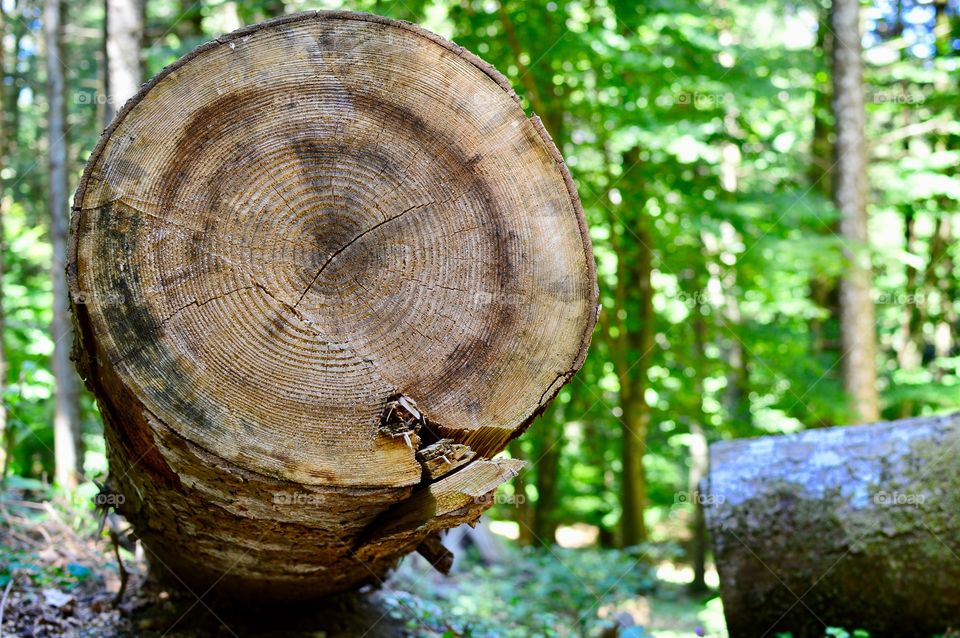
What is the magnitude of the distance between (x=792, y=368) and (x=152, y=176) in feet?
24.0

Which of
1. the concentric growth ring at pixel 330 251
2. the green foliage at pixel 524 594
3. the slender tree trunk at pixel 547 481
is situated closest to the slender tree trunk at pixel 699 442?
the green foliage at pixel 524 594

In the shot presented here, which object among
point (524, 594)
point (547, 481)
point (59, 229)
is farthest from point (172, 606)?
point (547, 481)

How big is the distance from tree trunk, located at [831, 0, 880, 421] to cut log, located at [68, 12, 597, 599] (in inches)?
251

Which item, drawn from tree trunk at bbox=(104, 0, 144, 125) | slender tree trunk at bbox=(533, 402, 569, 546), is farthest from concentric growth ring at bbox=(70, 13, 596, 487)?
slender tree trunk at bbox=(533, 402, 569, 546)

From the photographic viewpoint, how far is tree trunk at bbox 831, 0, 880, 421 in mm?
7461

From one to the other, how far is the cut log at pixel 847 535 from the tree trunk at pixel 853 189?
13.9 ft

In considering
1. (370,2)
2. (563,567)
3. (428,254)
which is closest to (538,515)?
(563,567)

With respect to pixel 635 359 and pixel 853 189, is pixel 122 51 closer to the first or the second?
pixel 635 359

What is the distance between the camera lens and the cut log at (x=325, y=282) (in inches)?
76.5

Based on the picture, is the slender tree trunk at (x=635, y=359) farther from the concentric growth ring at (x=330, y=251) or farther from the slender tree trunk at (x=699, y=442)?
the concentric growth ring at (x=330, y=251)

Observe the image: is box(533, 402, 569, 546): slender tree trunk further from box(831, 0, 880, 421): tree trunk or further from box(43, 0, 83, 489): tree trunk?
box(43, 0, 83, 489): tree trunk

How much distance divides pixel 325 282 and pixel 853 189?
7085 mm

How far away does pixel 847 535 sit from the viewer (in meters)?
3.35

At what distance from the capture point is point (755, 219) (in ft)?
22.1
